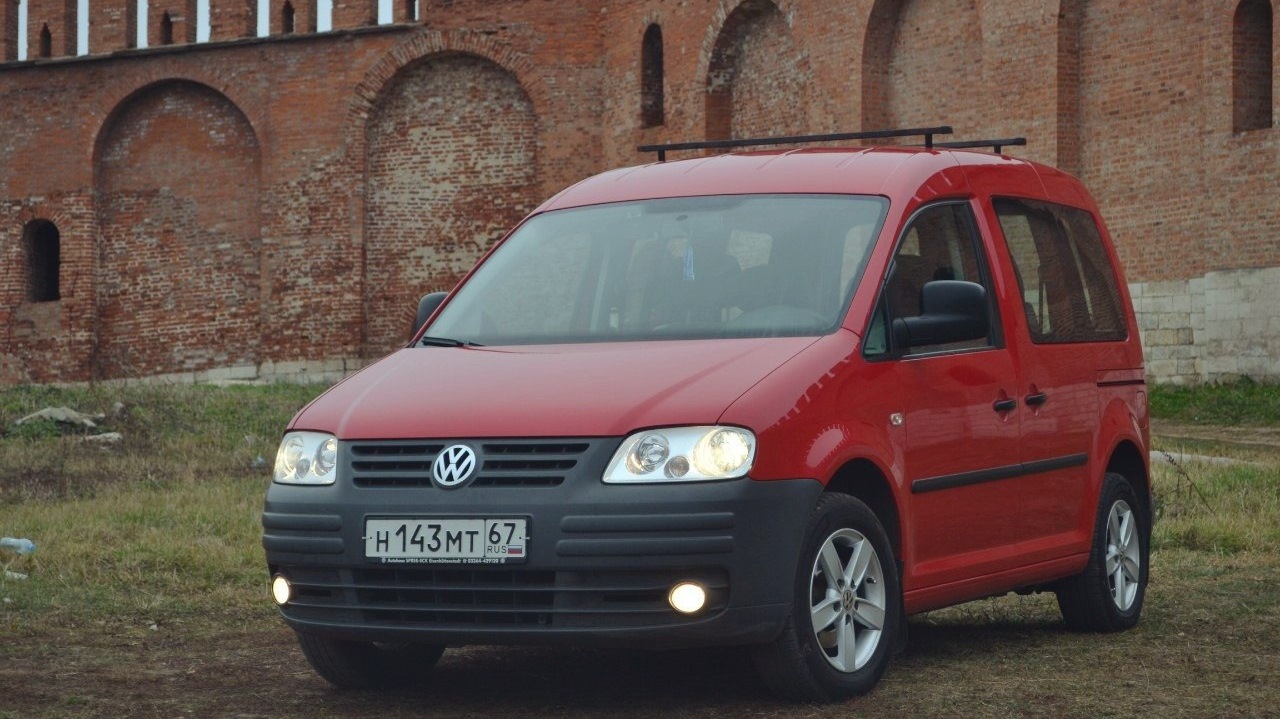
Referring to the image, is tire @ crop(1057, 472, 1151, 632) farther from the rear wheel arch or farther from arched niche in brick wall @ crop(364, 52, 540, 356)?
arched niche in brick wall @ crop(364, 52, 540, 356)

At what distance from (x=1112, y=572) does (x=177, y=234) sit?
30.0 meters

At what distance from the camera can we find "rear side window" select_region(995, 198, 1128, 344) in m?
7.01

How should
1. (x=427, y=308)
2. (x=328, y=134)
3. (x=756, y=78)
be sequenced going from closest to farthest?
(x=427, y=308) → (x=756, y=78) → (x=328, y=134)

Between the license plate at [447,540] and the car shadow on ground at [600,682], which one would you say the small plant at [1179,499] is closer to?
the car shadow on ground at [600,682]

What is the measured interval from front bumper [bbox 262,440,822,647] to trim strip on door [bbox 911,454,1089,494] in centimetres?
79

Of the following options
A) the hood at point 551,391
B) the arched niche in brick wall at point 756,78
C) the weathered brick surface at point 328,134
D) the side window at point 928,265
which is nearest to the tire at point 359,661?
the hood at point 551,391

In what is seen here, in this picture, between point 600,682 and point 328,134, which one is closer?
point 600,682

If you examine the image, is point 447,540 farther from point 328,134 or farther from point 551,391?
point 328,134

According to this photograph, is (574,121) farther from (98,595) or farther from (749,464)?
(749,464)

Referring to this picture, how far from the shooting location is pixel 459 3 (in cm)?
3341

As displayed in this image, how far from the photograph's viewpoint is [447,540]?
17.4 feet

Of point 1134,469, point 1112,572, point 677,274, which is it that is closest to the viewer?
point 677,274

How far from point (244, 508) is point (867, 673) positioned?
753cm

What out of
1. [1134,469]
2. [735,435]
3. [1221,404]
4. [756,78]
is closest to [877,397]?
[735,435]
